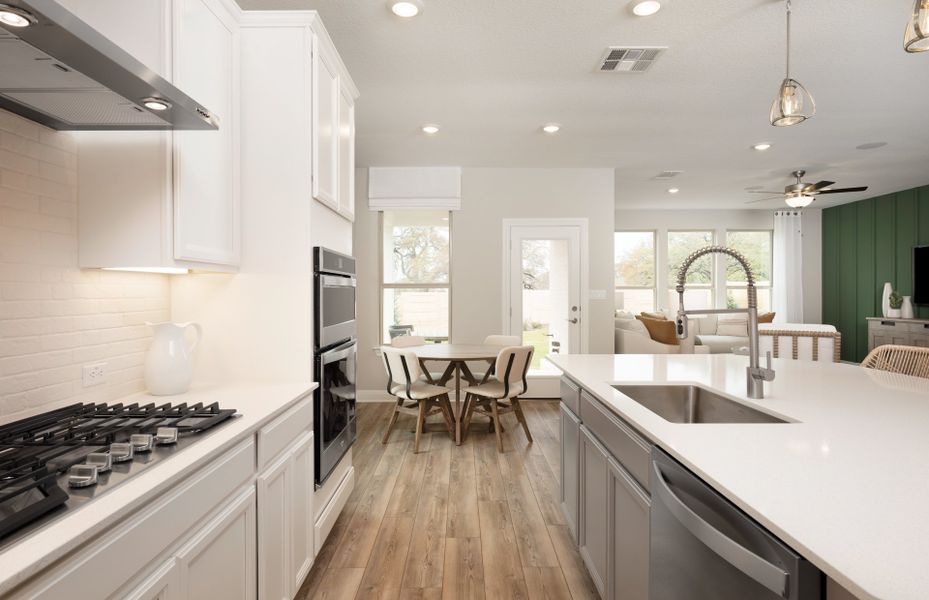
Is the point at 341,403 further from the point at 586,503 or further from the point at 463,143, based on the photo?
the point at 463,143

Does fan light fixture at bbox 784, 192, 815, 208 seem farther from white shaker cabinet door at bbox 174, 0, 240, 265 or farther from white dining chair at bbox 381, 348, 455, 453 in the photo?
white shaker cabinet door at bbox 174, 0, 240, 265

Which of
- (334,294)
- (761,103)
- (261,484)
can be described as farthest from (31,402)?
(761,103)

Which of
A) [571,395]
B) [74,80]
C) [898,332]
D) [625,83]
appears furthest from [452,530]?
[898,332]

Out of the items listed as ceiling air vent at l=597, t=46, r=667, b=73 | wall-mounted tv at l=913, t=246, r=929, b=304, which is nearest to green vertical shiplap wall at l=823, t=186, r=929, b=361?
wall-mounted tv at l=913, t=246, r=929, b=304

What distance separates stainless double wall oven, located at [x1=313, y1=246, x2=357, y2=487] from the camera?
2.07 metres

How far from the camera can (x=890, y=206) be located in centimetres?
708

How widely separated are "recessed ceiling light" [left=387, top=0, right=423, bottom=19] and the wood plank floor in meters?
2.77

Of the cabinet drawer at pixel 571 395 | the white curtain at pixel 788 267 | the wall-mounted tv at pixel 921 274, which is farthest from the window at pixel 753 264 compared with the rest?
the cabinet drawer at pixel 571 395

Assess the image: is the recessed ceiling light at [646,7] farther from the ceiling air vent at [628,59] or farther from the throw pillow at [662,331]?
the throw pillow at [662,331]

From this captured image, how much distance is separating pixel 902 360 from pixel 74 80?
3336 mm

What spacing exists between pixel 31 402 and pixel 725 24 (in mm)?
3549

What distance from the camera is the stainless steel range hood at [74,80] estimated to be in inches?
35.2

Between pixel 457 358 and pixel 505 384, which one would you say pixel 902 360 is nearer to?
pixel 505 384

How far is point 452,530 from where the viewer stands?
2.50 meters
